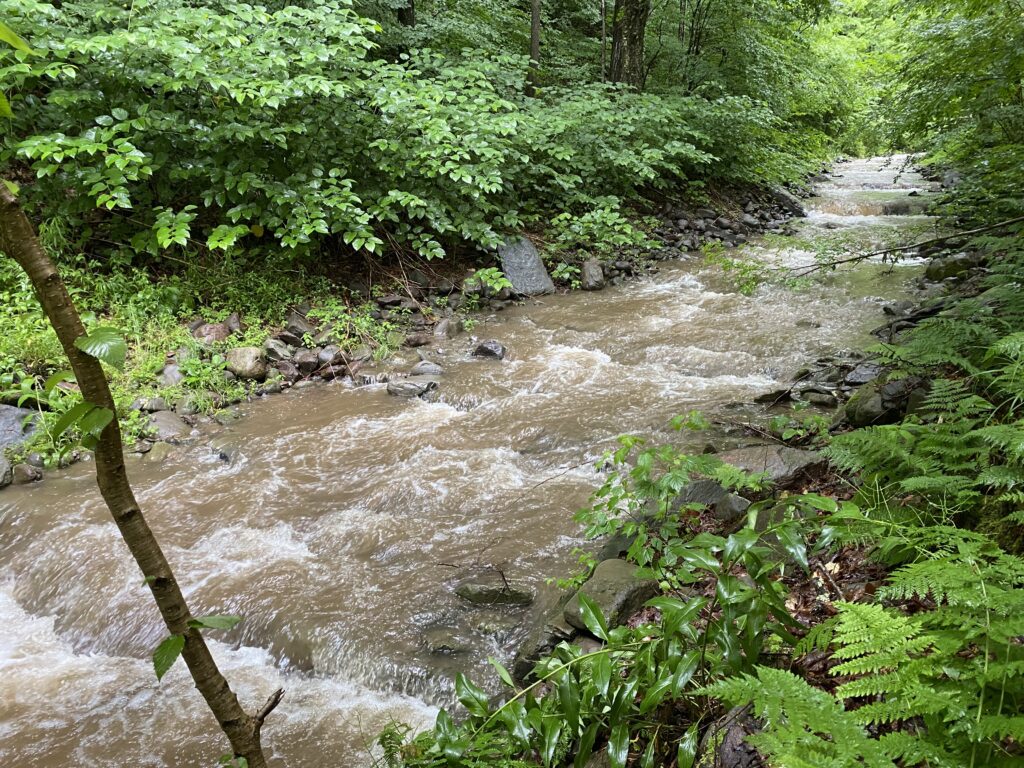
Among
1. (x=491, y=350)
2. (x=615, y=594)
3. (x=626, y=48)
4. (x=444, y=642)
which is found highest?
(x=626, y=48)

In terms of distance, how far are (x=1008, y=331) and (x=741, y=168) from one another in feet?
37.5

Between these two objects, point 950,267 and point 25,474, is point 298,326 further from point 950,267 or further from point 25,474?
point 950,267

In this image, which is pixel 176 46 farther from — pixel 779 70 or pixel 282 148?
pixel 779 70

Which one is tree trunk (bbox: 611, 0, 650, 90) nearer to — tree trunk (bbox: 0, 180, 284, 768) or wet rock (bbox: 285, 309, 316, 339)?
wet rock (bbox: 285, 309, 316, 339)

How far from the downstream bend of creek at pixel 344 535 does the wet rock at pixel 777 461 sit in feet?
3.78

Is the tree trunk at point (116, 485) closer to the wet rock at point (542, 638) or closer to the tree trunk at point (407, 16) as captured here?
the wet rock at point (542, 638)

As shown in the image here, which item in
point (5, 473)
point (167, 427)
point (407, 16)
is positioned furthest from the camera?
point (407, 16)

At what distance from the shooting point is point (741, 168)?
44.2ft

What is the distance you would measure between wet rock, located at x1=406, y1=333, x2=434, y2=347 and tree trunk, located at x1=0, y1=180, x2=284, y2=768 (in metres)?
6.31

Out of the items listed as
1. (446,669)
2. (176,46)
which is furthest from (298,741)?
(176,46)

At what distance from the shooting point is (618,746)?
1773 mm

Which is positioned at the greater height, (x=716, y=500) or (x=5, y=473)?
(x=716, y=500)

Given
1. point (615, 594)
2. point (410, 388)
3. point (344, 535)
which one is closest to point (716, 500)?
point (615, 594)

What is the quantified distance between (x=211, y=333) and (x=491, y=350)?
3.29 meters
